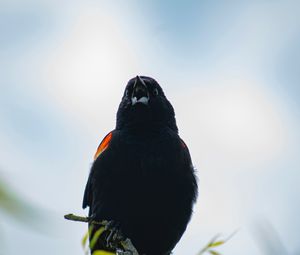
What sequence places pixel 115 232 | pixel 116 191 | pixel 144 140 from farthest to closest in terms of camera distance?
pixel 144 140 < pixel 116 191 < pixel 115 232

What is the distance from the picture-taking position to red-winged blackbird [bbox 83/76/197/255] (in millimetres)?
5418

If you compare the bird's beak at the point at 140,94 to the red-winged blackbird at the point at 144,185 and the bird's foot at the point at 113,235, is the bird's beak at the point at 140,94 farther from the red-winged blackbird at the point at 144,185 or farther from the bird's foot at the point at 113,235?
the bird's foot at the point at 113,235

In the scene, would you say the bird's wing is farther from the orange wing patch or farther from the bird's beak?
the bird's beak

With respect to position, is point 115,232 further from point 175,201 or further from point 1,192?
point 1,192

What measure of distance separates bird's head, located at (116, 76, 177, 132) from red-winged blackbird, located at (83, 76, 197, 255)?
18 millimetres

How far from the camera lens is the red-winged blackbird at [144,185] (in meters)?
5.42

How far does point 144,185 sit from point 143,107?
110cm

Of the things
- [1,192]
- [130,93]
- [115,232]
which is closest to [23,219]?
[1,192]

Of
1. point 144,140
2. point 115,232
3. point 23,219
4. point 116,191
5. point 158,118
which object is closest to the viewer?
point 23,219

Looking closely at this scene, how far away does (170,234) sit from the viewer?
5.64 metres

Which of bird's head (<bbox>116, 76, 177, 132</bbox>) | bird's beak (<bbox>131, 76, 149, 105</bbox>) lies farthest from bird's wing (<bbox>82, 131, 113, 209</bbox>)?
bird's beak (<bbox>131, 76, 149, 105</bbox>)

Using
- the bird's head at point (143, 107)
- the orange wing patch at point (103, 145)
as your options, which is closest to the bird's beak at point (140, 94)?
the bird's head at point (143, 107)

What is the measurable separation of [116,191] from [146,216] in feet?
1.34

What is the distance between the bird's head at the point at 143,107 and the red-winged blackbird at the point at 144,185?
0.06 feet
